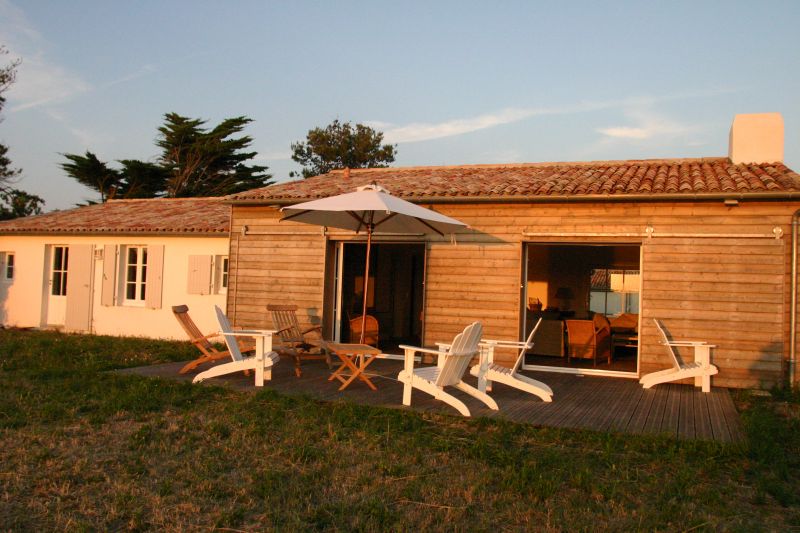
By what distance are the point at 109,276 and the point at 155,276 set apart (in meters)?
1.26

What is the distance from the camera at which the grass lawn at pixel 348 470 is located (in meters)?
3.82

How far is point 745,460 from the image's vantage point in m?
5.08

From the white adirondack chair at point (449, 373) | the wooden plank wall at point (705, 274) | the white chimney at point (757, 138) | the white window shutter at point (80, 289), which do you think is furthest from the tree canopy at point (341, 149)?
the white adirondack chair at point (449, 373)

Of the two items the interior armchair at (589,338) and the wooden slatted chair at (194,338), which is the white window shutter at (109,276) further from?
the interior armchair at (589,338)

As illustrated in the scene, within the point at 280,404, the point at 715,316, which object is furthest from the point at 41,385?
the point at 715,316

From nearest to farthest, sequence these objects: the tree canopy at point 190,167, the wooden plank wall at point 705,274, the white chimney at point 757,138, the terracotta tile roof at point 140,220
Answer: the wooden plank wall at point 705,274 → the white chimney at point 757,138 → the terracotta tile roof at point 140,220 → the tree canopy at point 190,167

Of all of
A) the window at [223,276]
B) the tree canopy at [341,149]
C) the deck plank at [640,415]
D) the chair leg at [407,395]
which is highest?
the tree canopy at [341,149]

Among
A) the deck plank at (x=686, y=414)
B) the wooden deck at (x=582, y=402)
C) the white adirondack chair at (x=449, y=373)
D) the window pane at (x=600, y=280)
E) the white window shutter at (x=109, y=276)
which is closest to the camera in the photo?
the deck plank at (x=686, y=414)

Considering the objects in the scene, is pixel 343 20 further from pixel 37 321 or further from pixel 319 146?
pixel 319 146

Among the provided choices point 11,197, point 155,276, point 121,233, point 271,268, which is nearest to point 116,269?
point 121,233

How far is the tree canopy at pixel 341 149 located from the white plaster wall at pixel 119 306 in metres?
20.9

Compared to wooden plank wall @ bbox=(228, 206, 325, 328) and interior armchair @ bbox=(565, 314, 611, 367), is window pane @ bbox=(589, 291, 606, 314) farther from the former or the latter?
wooden plank wall @ bbox=(228, 206, 325, 328)

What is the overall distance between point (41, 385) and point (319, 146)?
1173 inches

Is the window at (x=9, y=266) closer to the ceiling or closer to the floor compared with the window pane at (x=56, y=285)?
closer to the ceiling
